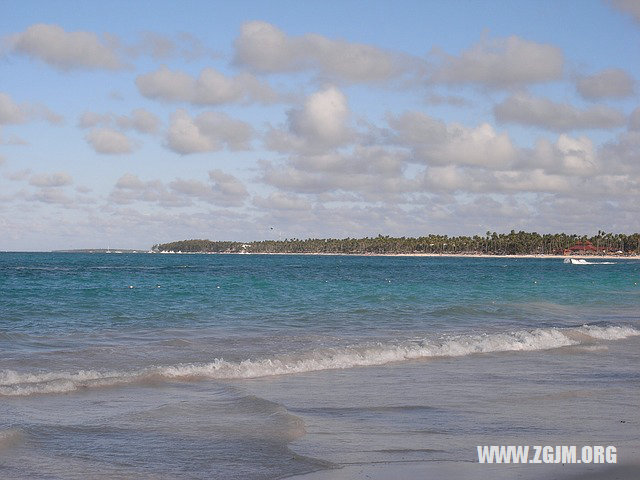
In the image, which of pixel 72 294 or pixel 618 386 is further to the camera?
pixel 72 294

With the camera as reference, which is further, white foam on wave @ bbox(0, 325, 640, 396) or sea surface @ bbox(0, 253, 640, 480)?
white foam on wave @ bbox(0, 325, 640, 396)

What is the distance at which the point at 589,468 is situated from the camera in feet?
26.8

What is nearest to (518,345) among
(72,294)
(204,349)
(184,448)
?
(204,349)

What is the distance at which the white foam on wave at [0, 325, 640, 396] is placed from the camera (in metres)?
13.6

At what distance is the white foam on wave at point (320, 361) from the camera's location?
13586 millimetres

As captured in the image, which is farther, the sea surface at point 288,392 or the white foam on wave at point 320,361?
the white foam on wave at point 320,361

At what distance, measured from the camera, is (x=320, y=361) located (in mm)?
16781

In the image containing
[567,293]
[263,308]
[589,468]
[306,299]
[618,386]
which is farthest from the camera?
[567,293]

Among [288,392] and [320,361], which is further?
[320,361]

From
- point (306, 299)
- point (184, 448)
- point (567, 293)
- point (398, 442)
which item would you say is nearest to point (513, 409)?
point (398, 442)

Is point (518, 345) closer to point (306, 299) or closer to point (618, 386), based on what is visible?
point (618, 386)

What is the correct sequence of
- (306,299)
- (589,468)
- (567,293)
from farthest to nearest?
(567,293), (306,299), (589,468)

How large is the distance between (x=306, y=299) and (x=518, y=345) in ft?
61.1

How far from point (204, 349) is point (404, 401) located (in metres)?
7.95
